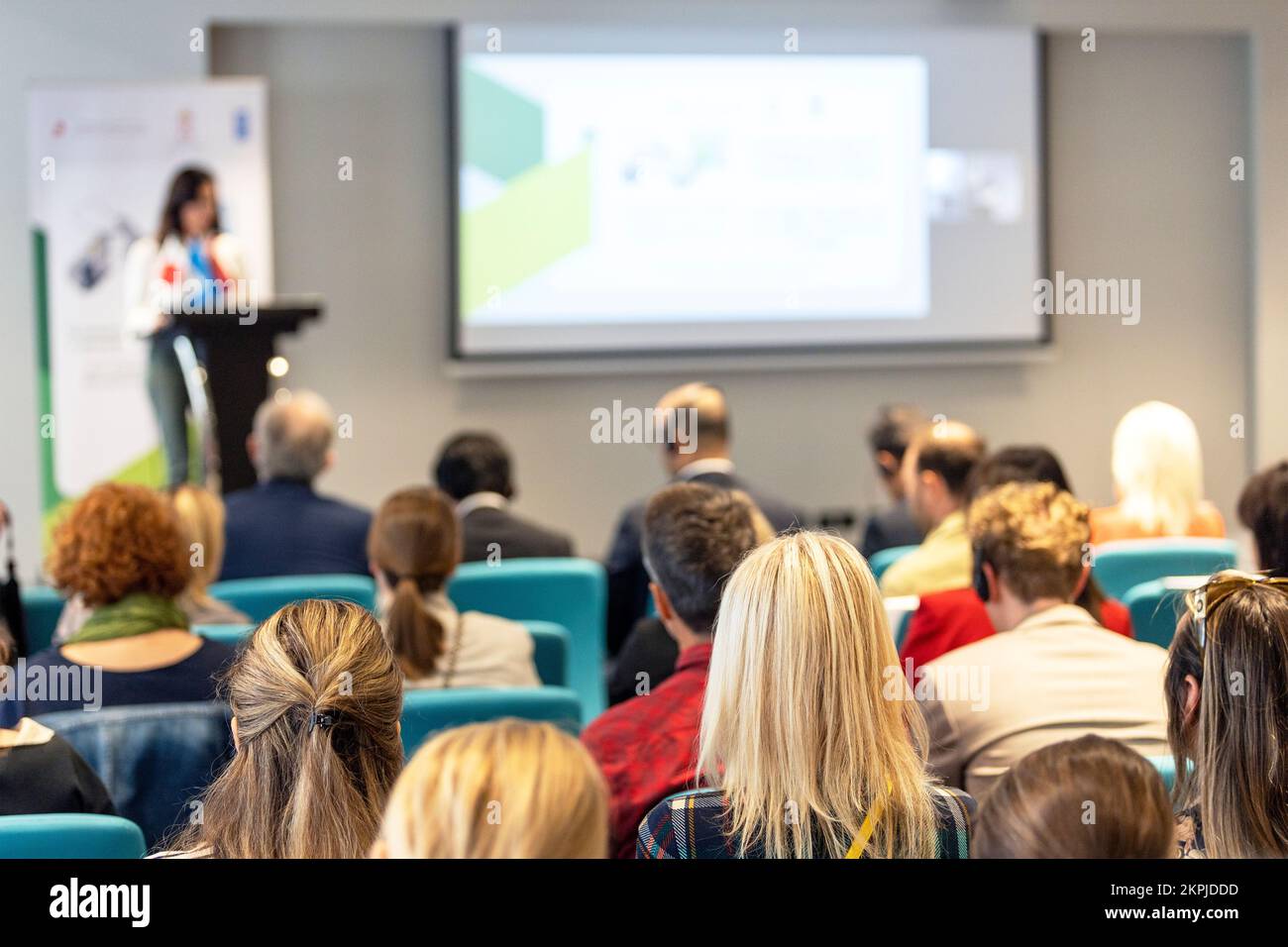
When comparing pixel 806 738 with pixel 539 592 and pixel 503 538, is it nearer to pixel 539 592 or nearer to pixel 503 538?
Answer: pixel 539 592

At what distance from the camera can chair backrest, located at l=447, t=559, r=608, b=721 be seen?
373 cm

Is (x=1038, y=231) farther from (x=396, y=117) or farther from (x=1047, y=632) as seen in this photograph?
(x=1047, y=632)

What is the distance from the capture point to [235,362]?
5.23 metres

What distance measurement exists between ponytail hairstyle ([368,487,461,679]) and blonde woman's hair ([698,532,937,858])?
1.34 meters

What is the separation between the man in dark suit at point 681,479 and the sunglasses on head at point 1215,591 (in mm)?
2343

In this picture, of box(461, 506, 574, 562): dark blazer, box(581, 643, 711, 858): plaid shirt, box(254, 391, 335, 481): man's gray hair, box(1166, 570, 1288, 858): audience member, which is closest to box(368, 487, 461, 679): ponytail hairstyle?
box(581, 643, 711, 858): plaid shirt

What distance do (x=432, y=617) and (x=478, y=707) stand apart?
22.8 inches

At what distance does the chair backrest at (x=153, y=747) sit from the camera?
2.26 metres

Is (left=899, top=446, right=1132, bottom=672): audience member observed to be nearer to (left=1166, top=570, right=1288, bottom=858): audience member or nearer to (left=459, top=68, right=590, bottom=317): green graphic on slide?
(left=1166, top=570, right=1288, bottom=858): audience member

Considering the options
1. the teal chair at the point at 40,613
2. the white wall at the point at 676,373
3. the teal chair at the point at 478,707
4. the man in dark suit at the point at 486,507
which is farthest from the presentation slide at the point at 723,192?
the teal chair at the point at 478,707

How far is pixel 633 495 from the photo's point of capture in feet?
24.2

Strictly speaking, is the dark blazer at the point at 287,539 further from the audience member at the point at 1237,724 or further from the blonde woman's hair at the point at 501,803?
the blonde woman's hair at the point at 501,803

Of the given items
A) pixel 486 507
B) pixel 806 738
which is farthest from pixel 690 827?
pixel 486 507

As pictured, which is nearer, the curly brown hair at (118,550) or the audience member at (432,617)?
the curly brown hair at (118,550)
